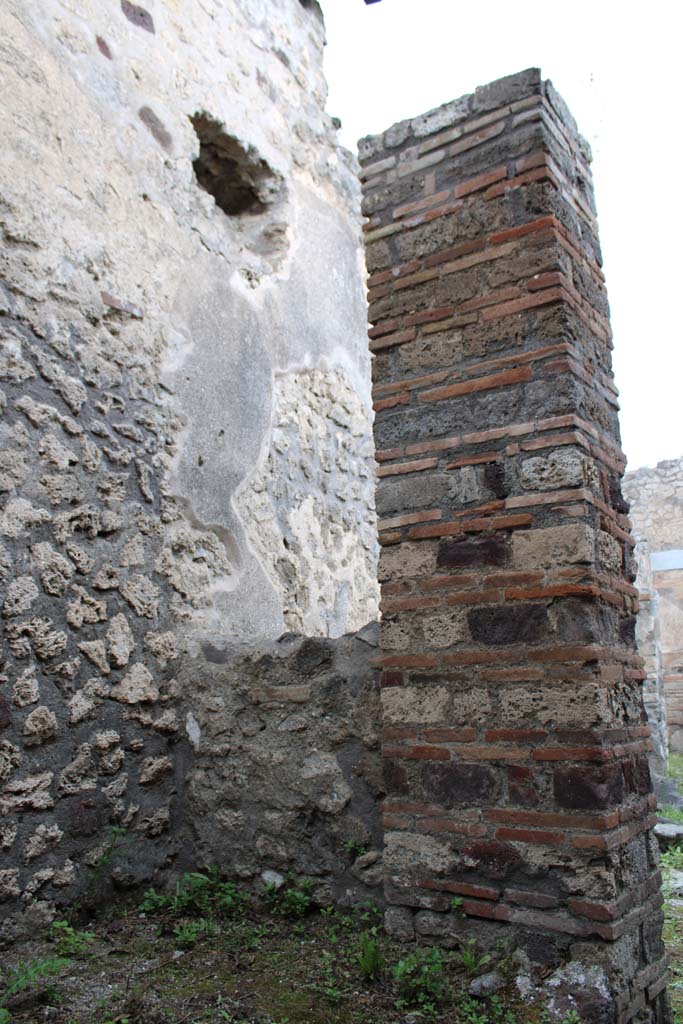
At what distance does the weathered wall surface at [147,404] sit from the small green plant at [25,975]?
8.7 inches

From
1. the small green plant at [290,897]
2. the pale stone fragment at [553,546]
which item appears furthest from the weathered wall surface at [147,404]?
the pale stone fragment at [553,546]

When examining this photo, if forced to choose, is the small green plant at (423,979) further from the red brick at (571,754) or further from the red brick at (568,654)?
the red brick at (568,654)

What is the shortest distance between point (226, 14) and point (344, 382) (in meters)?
2.03

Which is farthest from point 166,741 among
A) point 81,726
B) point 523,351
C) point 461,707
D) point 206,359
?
point 523,351

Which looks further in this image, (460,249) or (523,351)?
(460,249)

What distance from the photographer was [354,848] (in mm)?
2633

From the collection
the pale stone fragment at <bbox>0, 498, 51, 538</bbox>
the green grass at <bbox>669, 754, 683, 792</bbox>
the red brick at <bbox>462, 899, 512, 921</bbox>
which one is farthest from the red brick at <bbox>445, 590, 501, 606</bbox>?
the green grass at <bbox>669, 754, 683, 792</bbox>

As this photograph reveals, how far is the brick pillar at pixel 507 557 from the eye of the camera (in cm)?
218

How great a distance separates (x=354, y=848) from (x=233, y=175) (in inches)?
137

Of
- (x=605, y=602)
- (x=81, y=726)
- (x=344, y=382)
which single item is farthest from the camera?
(x=344, y=382)

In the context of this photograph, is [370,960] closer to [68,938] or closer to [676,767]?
[68,938]

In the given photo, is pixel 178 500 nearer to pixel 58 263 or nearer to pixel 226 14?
pixel 58 263

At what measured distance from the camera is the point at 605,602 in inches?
91.7

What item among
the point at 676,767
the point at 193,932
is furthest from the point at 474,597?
the point at 676,767
